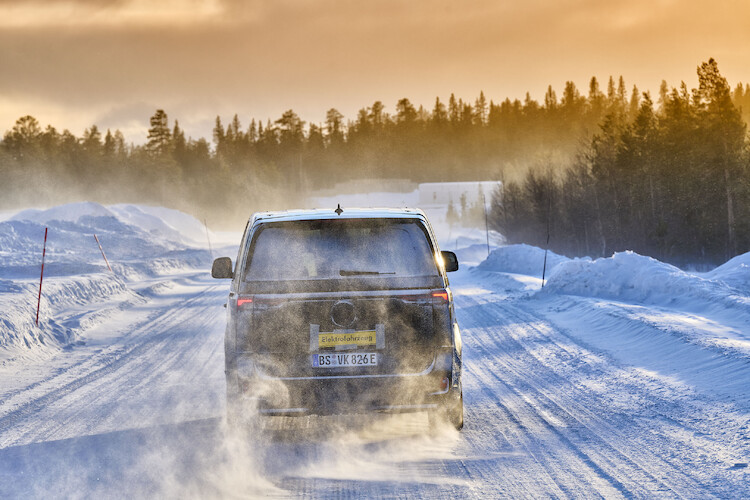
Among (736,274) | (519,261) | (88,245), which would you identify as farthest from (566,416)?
(88,245)

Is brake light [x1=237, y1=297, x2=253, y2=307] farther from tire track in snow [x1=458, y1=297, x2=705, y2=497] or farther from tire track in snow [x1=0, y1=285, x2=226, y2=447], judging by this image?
tire track in snow [x1=458, y1=297, x2=705, y2=497]

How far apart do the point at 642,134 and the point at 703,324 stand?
61.1 m

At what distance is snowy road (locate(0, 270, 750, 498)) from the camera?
5062 millimetres

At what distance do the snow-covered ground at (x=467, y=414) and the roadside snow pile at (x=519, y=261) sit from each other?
12.0 m

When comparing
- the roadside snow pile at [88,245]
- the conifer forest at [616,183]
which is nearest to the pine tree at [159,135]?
the conifer forest at [616,183]

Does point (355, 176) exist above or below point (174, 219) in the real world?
above

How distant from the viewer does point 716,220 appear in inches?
2231

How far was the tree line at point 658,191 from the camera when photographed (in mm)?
55250

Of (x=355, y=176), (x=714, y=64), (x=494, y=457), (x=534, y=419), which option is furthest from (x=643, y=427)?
(x=355, y=176)

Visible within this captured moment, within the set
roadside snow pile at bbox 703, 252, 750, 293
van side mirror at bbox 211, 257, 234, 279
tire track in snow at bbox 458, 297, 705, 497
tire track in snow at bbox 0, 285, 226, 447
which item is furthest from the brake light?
roadside snow pile at bbox 703, 252, 750, 293

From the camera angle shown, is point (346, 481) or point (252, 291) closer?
point (346, 481)

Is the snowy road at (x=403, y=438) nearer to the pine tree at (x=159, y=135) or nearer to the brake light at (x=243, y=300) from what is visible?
the brake light at (x=243, y=300)

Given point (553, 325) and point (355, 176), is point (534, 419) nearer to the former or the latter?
point (553, 325)

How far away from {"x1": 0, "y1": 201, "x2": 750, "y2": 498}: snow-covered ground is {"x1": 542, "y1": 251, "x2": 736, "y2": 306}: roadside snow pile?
0.21 feet
